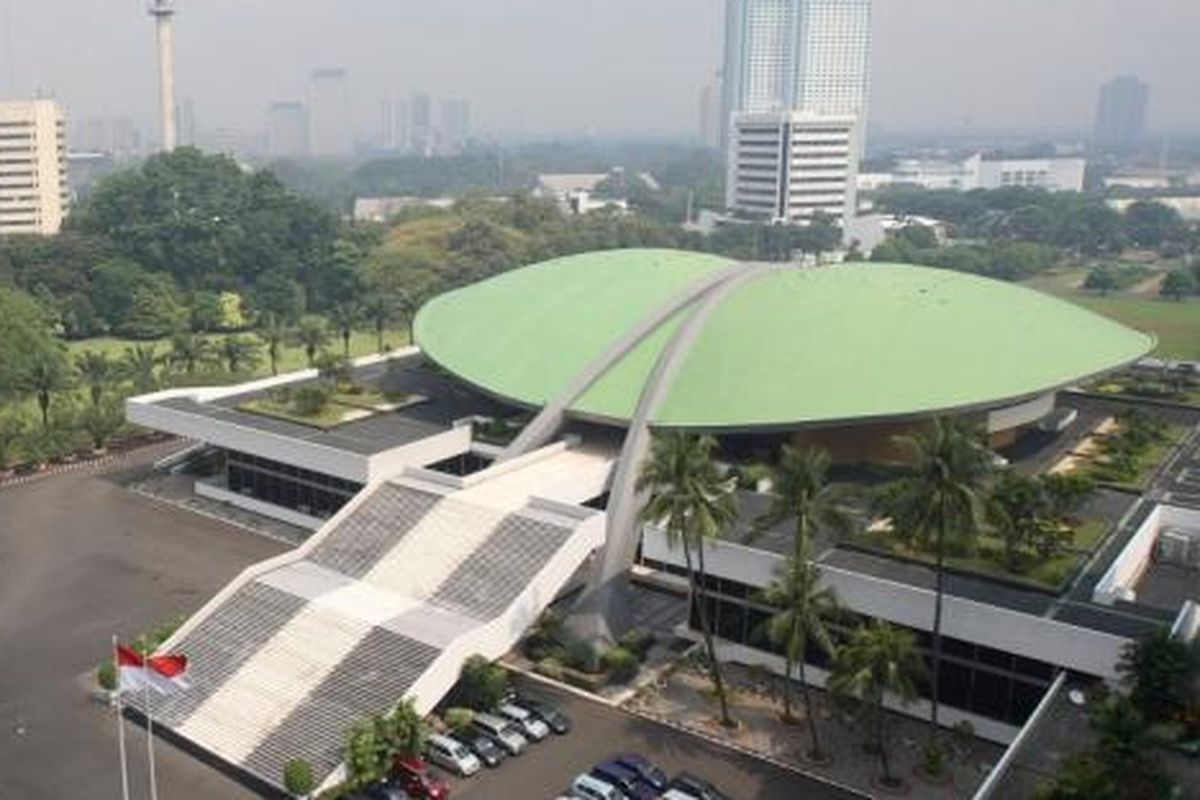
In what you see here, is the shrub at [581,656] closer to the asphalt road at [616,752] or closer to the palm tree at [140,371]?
the asphalt road at [616,752]

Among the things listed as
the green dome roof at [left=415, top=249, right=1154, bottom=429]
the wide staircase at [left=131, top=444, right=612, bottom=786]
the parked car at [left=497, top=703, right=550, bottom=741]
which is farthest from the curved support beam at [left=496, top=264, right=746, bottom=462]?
the parked car at [left=497, top=703, right=550, bottom=741]

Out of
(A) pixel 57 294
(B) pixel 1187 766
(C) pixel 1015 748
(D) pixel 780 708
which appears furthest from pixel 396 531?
(A) pixel 57 294

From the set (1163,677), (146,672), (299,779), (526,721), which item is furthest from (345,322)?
(1163,677)

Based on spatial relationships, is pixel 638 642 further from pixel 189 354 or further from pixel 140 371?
pixel 189 354

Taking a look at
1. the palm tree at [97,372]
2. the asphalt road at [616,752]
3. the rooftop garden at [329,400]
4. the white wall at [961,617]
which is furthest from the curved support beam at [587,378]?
the palm tree at [97,372]

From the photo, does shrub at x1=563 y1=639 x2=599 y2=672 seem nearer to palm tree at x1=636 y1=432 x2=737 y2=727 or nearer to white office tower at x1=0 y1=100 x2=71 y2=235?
palm tree at x1=636 y1=432 x2=737 y2=727

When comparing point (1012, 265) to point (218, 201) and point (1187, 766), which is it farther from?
point (1187, 766)
